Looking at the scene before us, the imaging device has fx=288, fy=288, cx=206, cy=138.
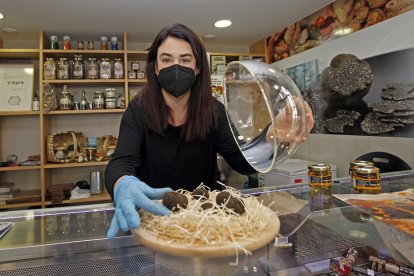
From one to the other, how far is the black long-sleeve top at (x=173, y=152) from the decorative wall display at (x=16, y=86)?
6.78 ft

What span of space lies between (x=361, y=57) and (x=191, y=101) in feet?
4.67

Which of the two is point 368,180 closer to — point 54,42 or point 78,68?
point 78,68

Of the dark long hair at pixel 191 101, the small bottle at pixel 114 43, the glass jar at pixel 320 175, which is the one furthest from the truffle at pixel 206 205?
the small bottle at pixel 114 43

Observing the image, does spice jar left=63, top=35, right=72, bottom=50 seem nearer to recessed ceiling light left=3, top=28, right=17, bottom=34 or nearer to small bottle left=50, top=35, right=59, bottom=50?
small bottle left=50, top=35, right=59, bottom=50

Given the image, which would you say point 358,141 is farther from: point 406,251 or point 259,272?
point 259,272

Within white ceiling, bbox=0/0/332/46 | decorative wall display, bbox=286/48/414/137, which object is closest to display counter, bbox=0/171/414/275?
decorative wall display, bbox=286/48/414/137

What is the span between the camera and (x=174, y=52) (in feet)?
3.51

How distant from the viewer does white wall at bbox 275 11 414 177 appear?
1.70 m

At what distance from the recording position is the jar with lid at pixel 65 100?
8.84ft

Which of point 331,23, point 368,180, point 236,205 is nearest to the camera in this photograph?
point 236,205

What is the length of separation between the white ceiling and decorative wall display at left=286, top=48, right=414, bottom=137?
1.98 ft

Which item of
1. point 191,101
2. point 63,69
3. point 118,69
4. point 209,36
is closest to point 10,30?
point 63,69

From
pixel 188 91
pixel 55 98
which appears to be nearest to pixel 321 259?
pixel 188 91

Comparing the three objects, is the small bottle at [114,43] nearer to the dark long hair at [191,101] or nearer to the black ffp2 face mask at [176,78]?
the dark long hair at [191,101]
